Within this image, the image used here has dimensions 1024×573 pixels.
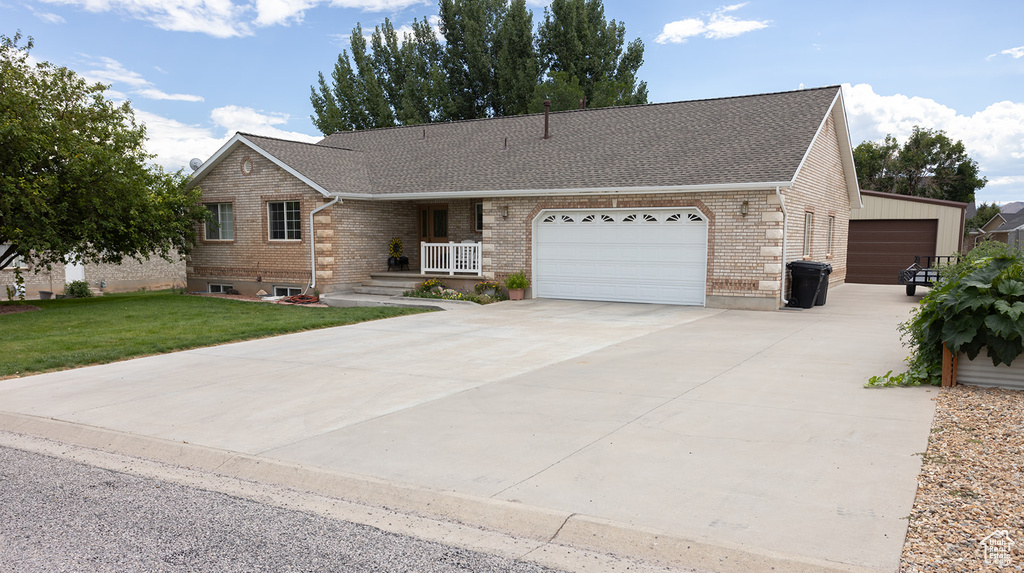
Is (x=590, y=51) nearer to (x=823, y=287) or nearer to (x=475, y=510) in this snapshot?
(x=823, y=287)

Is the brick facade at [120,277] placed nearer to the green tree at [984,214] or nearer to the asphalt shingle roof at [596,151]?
the asphalt shingle roof at [596,151]

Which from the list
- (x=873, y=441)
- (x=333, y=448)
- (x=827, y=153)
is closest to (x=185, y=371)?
(x=333, y=448)

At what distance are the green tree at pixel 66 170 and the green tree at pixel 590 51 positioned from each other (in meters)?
24.1

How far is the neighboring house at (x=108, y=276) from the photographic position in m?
26.2

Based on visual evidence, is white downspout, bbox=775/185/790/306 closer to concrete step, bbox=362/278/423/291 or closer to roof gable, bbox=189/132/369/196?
concrete step, bbox=362/278/423/291

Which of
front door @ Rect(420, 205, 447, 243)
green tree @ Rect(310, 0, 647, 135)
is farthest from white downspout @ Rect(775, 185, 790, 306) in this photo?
green tree @ Rect(310, 0, 647, 135)

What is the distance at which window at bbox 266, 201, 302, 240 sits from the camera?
773 inches

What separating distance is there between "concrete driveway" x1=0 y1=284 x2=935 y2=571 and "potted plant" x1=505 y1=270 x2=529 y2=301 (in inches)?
256

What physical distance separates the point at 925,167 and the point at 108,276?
4436 centimetres

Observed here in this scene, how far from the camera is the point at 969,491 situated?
4.42 metres

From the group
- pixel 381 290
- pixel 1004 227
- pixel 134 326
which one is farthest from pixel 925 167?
pixel 134 326

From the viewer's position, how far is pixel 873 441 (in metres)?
5.54

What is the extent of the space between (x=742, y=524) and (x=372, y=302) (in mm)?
14493

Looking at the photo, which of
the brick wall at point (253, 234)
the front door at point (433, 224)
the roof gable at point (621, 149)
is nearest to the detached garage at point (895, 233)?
the roof gable at point (621, 149)
